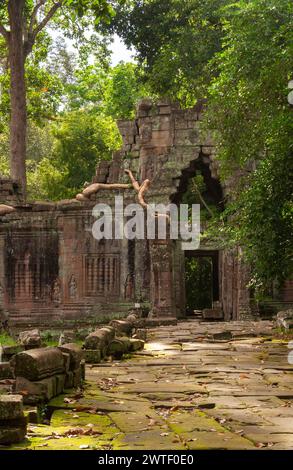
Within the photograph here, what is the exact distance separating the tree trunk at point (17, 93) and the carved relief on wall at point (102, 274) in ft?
26.7

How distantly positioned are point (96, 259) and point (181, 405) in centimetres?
1351

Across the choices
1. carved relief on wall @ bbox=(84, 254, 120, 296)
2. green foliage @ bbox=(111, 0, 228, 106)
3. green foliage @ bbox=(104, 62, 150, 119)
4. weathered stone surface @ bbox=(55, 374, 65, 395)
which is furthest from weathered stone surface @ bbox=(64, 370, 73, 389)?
green foliage @ bbox=(104, 62, 150, 119)

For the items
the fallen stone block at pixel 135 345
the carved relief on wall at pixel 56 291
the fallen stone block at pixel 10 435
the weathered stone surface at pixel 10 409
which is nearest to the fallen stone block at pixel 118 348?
the fallen stone block at pixel 135 345

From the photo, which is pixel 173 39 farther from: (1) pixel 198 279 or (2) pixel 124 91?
(1) pixel 198 279

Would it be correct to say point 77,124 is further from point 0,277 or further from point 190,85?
point 0,277

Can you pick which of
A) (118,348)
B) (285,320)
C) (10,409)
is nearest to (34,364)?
(10,409)

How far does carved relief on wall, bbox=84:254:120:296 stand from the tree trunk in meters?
8.14

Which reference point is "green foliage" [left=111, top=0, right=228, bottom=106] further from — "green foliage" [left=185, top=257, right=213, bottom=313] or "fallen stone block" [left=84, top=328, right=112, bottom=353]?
"fallen stone block" [left=84, top=328, right=112, bottom=353]

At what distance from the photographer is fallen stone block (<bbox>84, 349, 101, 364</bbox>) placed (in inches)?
402

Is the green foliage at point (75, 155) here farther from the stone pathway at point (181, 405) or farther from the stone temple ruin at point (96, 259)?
the stone pathway at point (181, 405)

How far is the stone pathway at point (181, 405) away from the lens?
16.6ft

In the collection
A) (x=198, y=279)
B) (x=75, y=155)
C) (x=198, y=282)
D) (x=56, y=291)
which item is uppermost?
(x=75, y=155)

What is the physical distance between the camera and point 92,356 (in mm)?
10250
